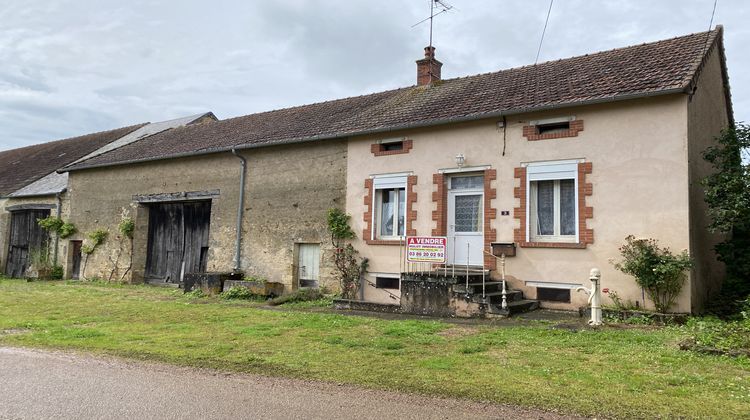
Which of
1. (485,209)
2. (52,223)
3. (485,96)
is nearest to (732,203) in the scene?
(485,209)

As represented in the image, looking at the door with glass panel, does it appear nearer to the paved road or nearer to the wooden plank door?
the paved road

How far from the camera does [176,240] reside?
1816cm

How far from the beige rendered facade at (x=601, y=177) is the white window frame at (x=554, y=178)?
8 cm

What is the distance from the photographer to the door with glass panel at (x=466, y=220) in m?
11.9

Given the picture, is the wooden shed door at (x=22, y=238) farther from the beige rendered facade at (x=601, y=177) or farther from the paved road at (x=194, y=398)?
the paved road at (x=194, y=398)

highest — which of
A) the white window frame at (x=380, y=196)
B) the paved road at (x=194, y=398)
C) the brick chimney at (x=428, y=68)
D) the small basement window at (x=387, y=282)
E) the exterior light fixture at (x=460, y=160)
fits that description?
the brick chimney at (x=428, y=68)

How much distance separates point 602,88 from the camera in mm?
10688

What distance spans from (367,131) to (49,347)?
26.7 ft

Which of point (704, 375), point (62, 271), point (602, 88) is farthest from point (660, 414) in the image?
point (62, 271)

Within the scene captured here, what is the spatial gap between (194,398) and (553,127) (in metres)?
8.89

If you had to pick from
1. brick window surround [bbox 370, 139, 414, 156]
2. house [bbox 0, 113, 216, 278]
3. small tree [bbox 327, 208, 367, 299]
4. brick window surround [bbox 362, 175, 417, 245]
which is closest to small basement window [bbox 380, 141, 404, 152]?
brick window surround [bbox 370, 139, 414, 156]

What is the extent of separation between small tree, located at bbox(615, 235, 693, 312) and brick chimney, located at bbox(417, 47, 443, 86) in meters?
8.54

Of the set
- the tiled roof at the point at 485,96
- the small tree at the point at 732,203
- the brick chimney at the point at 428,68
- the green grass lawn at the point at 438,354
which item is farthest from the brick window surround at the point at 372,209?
the small tree at the point at 732,203

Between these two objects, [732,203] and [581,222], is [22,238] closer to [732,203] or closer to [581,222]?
[581,222]
